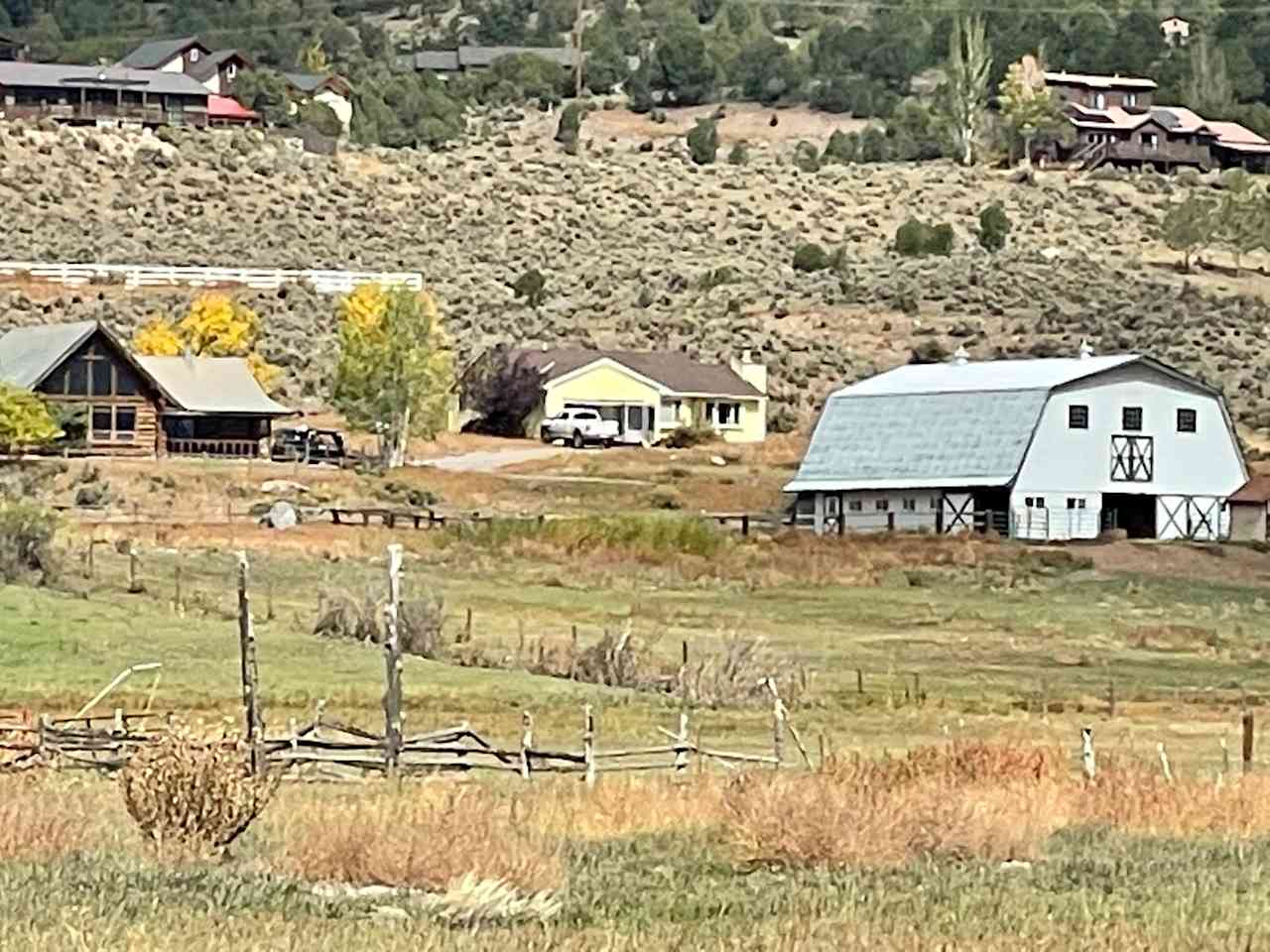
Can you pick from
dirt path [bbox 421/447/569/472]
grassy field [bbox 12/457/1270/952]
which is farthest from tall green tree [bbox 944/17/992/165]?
grassy field [bbox 12/457/1270/952]

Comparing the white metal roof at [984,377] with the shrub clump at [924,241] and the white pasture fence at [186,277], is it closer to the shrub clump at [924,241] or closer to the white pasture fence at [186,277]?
the white pasture fence at [186,277]

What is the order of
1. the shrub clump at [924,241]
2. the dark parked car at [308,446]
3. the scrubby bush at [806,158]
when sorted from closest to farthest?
the dark parked car at [308,446]
the shrub clump at [924,241]
the scrubby bush at [806,158]

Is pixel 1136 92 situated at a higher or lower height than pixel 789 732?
higher

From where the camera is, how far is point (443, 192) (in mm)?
136250

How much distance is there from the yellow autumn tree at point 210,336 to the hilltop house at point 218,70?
49688 millimetres

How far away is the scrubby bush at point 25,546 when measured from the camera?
48494 millimetres

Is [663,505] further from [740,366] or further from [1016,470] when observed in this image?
[740,366]

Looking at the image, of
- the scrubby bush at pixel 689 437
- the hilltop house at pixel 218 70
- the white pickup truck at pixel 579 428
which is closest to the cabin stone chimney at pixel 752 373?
the scrubby bush at pixel 689 437

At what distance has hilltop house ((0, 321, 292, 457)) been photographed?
81.6 m

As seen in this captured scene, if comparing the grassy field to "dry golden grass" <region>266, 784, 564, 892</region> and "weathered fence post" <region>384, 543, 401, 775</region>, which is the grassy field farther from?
"weathered fence post" <region>384, 543, 401, 775</region>

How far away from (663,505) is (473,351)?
3450 cm

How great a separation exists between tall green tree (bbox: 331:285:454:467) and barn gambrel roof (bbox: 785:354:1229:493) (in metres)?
12.5

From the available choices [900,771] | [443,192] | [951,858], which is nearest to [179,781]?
[951,858]

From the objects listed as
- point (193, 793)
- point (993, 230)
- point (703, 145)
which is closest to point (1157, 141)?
point (703, 145)
